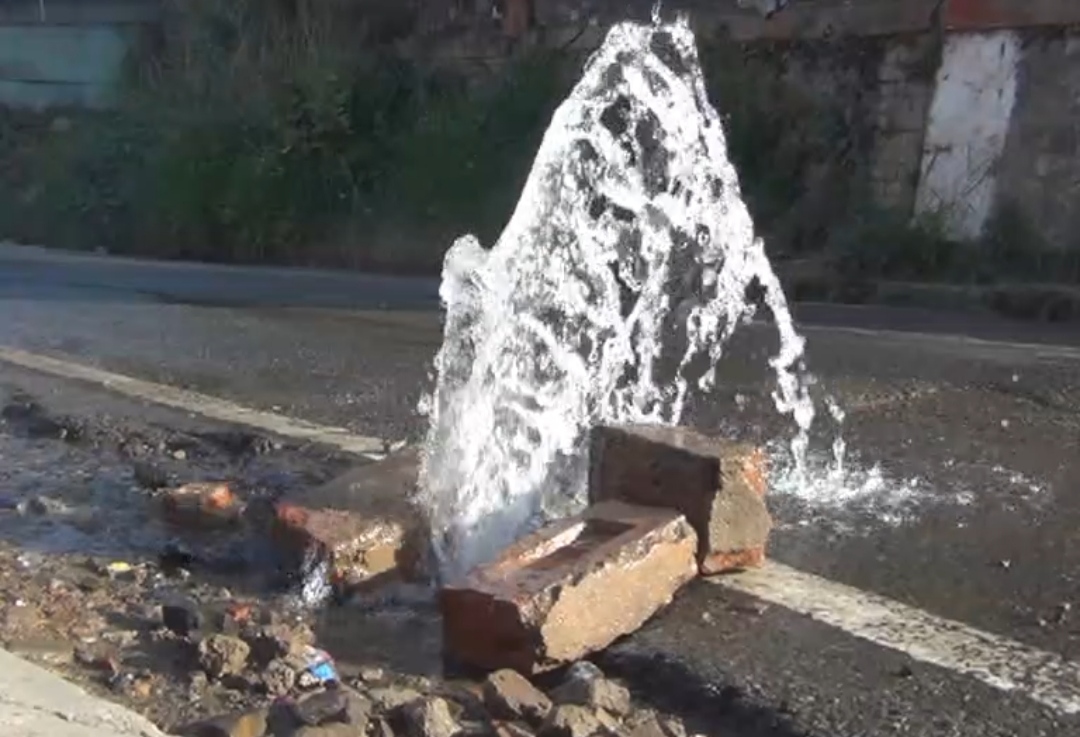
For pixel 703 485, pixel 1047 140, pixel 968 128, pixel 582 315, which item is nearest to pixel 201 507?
pixel 582 315

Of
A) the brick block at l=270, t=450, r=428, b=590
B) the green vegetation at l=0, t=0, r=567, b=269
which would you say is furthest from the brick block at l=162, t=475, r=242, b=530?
the green vegetation at l=0, t=0, r=567, b=269

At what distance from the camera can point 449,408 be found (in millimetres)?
5496

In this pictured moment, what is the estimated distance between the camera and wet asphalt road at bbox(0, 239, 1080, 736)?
3881 millimetres

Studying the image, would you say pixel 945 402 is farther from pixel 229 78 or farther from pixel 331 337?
pixel 229 78

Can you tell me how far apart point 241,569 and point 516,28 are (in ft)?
41.8

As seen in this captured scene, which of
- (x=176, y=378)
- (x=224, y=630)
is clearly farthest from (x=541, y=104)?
(x=224, y=630)

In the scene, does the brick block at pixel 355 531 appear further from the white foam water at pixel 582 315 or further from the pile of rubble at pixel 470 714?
the pile of rubble at pixel 470 714

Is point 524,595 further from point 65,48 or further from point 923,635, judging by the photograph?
point 65,48

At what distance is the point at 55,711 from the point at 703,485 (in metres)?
1.72

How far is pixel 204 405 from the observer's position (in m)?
7.38

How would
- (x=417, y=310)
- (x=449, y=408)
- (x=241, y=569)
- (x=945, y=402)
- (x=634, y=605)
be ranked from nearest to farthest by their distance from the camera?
(x=634, y=605), (x=241, y=569), (x=449, y=408), (x=945, y=402), (x=417, y=310)

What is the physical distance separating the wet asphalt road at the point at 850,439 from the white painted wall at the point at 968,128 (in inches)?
73.1

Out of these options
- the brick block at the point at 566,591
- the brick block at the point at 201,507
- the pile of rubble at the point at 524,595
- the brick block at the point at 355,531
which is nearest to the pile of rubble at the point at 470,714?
the pile of rubble at the point at 524,595

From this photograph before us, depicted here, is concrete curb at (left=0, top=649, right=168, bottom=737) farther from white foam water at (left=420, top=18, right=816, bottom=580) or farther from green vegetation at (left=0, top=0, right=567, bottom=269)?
green vegetation at (left=0, top=0, right=567, bottom=269)
